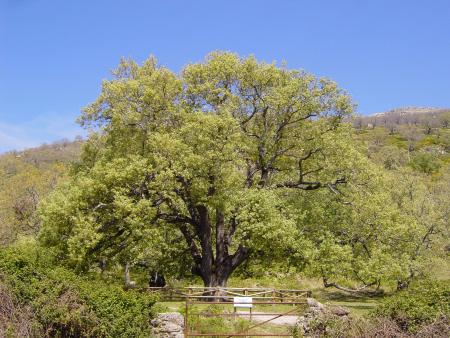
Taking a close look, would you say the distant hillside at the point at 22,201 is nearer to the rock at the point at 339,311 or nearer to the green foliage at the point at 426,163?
the rock at the point at 339,311

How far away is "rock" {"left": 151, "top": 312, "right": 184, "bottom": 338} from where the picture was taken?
16922mm

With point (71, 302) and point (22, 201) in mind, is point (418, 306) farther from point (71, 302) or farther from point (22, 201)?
point (22, 201)

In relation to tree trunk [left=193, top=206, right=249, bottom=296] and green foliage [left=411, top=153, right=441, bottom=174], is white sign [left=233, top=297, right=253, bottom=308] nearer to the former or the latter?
tree trunk [left=193, top=206, right=249, bottom=296]

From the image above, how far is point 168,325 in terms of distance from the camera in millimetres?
17203

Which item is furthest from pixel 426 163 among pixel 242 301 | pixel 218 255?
pixel 242 301

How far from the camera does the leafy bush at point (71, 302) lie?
15438 millimetres

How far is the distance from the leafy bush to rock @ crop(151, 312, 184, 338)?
575mm

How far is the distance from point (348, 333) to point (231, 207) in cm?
1210

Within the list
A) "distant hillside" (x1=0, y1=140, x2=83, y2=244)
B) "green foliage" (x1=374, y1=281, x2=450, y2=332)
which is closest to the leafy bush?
"green foliage" (x1=374, y1=281, x2=450, y2=332)

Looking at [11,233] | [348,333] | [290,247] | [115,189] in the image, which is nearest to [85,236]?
[115,189]

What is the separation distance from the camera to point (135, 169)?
82.5 feet

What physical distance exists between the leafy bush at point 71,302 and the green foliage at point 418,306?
8047 mm

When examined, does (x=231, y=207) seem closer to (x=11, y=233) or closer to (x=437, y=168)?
(x=11, y=233)

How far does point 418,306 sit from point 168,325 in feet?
27.9
